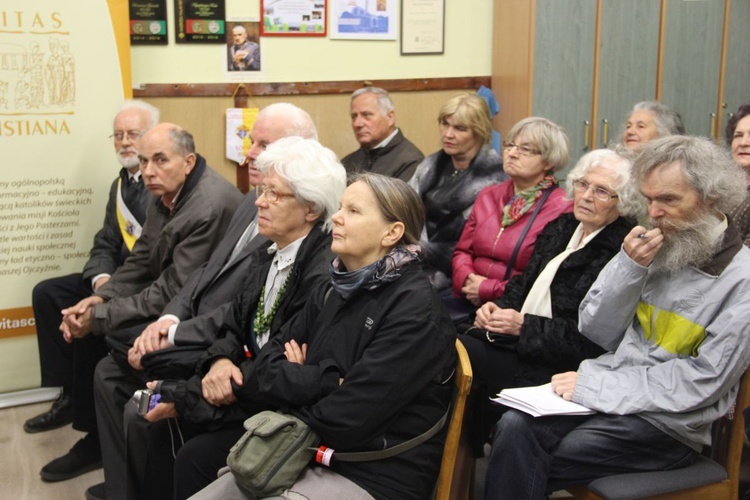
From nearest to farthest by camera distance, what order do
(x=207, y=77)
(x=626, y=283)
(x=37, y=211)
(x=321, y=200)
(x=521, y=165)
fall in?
1. (x=626, y=283)
2. (x=321, y=200)
3. (x=521, y=165)
4. (x=37, y=211)
5. (x=207, y=77)

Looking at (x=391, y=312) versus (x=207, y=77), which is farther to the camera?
(x=207, y=77)

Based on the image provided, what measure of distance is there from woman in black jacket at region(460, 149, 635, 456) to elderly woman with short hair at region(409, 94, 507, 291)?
2.39ft

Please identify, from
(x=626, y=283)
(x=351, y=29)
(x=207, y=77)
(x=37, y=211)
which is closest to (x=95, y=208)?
(x=37, y=211)

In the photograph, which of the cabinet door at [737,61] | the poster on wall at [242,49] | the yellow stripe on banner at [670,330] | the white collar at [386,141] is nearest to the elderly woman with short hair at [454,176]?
the white collar at [386,141]

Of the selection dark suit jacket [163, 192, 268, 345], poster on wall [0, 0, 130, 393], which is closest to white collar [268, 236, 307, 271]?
dark suit jacket [163, 192, 268, 345]

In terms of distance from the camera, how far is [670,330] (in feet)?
7.45

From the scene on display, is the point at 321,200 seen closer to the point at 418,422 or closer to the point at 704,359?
the point at 418,422

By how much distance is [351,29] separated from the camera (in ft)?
16.0

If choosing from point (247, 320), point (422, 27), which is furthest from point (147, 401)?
point (422, 27)

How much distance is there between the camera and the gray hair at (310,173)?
106 inches

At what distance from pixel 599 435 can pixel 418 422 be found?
0.49m

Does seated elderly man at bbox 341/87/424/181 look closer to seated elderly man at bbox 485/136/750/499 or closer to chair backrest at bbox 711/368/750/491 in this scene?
seated elderly man at bbox 485/136/750/499

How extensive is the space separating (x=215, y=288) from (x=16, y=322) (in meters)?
1.54

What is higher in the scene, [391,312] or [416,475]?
[391,312]
